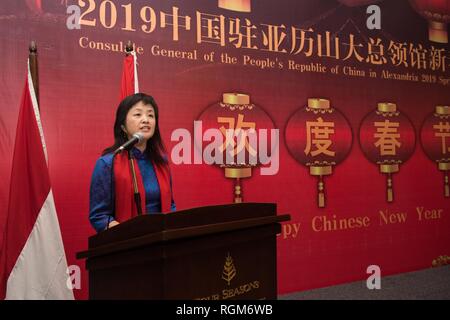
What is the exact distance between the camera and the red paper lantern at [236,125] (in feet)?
9.91

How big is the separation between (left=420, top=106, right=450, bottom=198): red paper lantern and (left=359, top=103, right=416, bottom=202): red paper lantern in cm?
18

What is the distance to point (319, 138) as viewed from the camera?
11.2 feet

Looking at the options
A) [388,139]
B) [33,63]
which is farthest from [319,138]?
[33,63]

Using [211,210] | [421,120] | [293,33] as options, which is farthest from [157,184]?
[421,120]

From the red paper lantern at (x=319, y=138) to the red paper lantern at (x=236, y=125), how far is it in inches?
11.7

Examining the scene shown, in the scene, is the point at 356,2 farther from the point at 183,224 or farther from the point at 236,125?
the point at 183,224

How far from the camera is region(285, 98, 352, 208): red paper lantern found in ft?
10.9

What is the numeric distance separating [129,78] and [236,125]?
0.88m

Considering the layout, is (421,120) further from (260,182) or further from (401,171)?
(260,182)

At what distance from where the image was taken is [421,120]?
3.89m

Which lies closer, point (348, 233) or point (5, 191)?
point (5, 191)

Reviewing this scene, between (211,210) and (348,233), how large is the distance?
238cm

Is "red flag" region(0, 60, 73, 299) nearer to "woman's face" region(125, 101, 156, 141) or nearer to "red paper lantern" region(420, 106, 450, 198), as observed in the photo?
"woman's face" region(125, 101, 156, 141)

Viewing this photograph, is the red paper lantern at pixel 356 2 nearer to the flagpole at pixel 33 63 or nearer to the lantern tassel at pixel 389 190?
the lantern tassel at pixel 389 190
